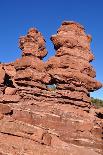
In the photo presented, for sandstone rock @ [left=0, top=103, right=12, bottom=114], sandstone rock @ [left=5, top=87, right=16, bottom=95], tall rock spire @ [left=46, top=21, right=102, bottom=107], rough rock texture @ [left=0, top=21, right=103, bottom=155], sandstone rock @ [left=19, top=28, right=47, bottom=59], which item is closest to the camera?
rough rock texture @ [left=0, top=21, right=103, bottom=155]

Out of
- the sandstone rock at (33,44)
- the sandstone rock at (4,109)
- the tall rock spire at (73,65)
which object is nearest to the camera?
the sandstone rock at (4,109)

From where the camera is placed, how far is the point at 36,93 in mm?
34562

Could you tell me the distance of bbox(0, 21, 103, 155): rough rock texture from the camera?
2436 cm

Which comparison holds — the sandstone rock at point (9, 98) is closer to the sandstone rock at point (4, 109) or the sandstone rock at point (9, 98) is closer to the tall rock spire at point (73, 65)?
the sandstone rock at point (4, 109)

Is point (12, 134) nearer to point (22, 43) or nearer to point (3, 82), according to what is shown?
point (3, 82)

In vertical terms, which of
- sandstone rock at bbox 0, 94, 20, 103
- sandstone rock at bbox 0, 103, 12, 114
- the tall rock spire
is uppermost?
the tall rock spire

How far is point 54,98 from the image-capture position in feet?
113

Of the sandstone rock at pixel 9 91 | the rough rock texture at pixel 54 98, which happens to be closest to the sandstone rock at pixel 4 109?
the rough rock texture at pixel 54 98

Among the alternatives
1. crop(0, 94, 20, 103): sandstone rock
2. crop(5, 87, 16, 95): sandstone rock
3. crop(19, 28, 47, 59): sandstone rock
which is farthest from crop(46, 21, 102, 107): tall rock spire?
crop(5, 87, 16, 95): sandstone rock

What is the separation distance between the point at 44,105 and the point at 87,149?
7171 millimetres

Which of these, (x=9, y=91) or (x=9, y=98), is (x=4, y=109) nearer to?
(x=9, y=98)

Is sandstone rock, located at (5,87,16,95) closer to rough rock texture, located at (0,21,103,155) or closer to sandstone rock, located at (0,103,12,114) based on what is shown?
rough rock texture, located at (0,21,103,155)

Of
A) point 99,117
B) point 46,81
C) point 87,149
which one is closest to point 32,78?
point 46,81

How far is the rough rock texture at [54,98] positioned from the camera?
24.4 meters
